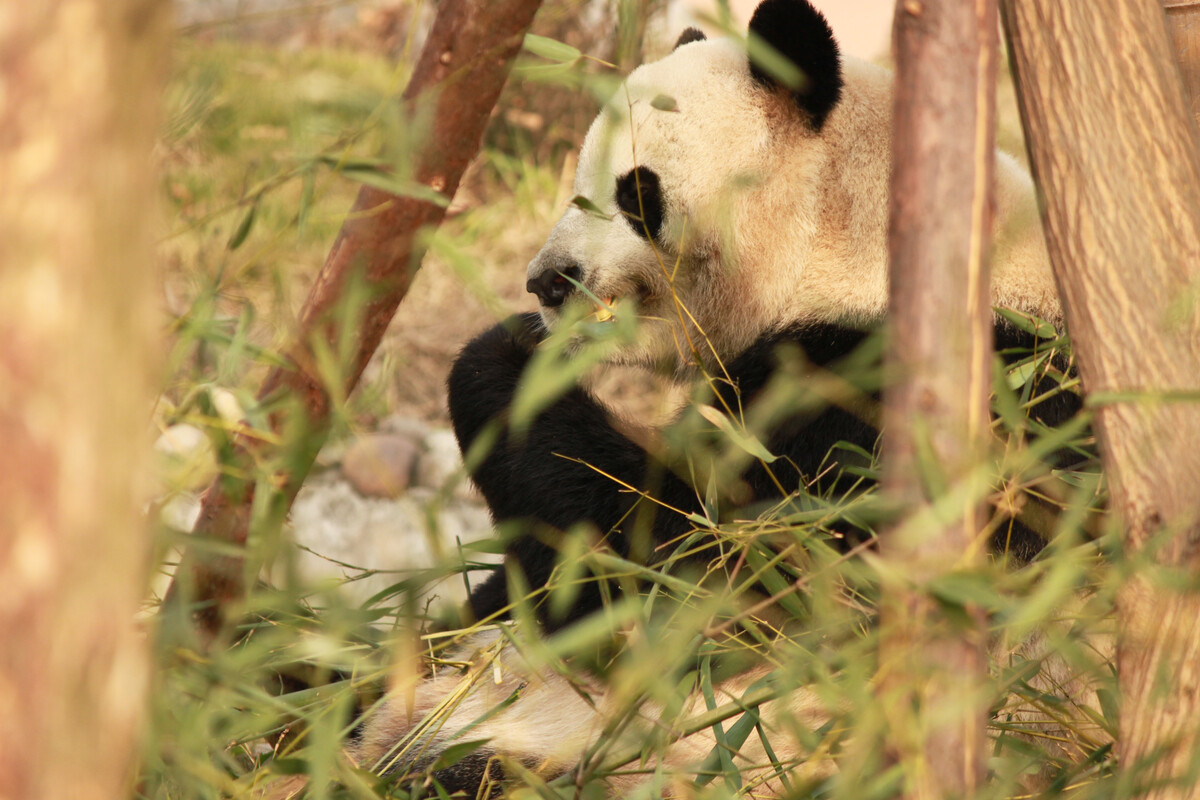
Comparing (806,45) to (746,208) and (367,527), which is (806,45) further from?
(367,527)

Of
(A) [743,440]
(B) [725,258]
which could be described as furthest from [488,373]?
(A) [743,440]

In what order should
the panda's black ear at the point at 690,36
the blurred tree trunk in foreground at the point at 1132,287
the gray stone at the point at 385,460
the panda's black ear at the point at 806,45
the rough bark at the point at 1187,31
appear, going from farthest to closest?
the gray stone at the point at 385,460 → the panda's black ear at the point at 690,36 → the panda's black ear at the point at 806,45 → the rough bark at the point at 1187,31 → the blurred tree trunk in foreground at the point at 1132,287

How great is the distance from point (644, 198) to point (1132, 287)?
1078 millimetres

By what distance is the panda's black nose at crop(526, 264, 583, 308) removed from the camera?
1757 mm

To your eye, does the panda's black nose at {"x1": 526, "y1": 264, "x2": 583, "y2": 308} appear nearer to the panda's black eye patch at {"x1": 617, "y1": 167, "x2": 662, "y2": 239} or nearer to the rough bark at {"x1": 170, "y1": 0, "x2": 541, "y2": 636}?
the panda's black eye patch at {"x1": 617, "y1": 167, "x2": 662, "y2": 239}

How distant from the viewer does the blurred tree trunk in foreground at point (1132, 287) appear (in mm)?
796

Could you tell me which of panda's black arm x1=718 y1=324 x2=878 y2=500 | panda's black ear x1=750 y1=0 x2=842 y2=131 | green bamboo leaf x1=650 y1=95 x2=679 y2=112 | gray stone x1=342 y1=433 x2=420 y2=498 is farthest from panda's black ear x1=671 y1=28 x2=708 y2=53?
gray stone x1=342 y1=433 x2=420 y2=498

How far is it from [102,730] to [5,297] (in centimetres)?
19

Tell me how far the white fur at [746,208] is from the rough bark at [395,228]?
40cm

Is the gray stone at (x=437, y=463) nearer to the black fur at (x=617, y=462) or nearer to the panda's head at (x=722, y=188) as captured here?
the black fur at (x=617, y=462)

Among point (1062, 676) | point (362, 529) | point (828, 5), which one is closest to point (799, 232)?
point (1062, 676)

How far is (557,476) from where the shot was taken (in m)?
1.67

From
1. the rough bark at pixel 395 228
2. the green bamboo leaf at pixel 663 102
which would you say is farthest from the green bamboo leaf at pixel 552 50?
the rough bark at pixel 395 228

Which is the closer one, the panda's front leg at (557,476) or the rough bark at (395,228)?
the rough bark at (395,228)
